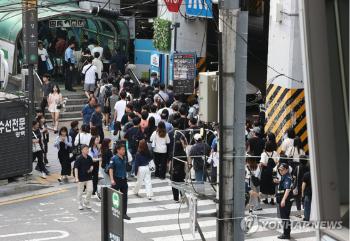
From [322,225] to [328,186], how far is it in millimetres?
258

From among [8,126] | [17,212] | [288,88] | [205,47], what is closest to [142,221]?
[17,212]

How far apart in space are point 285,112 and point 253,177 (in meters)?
4.72

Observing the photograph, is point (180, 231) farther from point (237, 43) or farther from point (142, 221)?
point (237, 43)

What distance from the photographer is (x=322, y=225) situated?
17.5 feet

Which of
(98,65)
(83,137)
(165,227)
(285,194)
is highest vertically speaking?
(98,65)

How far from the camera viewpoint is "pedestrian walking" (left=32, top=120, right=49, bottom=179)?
20.8 m

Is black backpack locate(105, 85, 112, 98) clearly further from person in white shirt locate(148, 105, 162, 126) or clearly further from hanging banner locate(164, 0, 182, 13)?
person in white shirt locate(148, 105, 162, 126)

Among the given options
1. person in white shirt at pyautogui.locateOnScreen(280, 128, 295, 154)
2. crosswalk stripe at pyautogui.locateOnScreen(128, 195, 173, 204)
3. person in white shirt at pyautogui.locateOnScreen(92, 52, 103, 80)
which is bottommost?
crosswalk stripe at pyautogui.locateOnScreen(128, 195, 173, 204)

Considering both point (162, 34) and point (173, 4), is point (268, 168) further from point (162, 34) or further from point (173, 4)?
point (162, 34)

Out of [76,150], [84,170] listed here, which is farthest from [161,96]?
[84,170]

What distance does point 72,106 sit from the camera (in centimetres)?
2797

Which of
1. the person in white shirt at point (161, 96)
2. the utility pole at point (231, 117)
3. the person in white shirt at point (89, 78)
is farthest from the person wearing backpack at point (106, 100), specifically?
the utility pole at point (231, 117)

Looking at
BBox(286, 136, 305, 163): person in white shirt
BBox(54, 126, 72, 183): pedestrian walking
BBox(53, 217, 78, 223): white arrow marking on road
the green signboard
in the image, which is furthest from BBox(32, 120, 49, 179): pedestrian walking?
the green signboard

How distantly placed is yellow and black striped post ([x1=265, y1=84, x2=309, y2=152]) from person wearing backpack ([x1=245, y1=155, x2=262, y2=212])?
12.2ft
